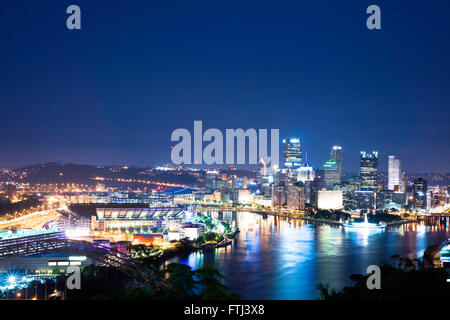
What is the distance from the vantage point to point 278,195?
37031mm

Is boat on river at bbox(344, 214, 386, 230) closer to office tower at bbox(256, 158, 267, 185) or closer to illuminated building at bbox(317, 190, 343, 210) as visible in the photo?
illuminated building at bbox(317, 190, 343, 210)

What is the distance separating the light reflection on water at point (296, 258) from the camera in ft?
28.6

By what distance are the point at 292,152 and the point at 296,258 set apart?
122 feet

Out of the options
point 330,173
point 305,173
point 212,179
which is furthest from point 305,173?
point 212,179

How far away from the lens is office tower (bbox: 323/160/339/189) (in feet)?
150

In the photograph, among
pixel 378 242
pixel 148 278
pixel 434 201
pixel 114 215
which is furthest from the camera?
pixel 434 201

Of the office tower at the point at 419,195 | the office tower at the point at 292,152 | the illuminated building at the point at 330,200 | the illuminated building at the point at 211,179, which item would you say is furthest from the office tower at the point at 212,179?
the office tower at the point at 419,195

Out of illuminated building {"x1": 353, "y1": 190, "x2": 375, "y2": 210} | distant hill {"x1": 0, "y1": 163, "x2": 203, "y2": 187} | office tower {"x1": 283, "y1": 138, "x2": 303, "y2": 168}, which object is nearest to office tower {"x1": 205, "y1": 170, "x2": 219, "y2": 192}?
distant hill {"x1": 0, "y1": 163, "x2": 203, "y2": 187}

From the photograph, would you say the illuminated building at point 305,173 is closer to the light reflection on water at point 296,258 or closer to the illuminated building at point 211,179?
the illuminated building at point 211,179

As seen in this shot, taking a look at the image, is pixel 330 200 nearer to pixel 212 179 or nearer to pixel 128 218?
pixel 212 179
